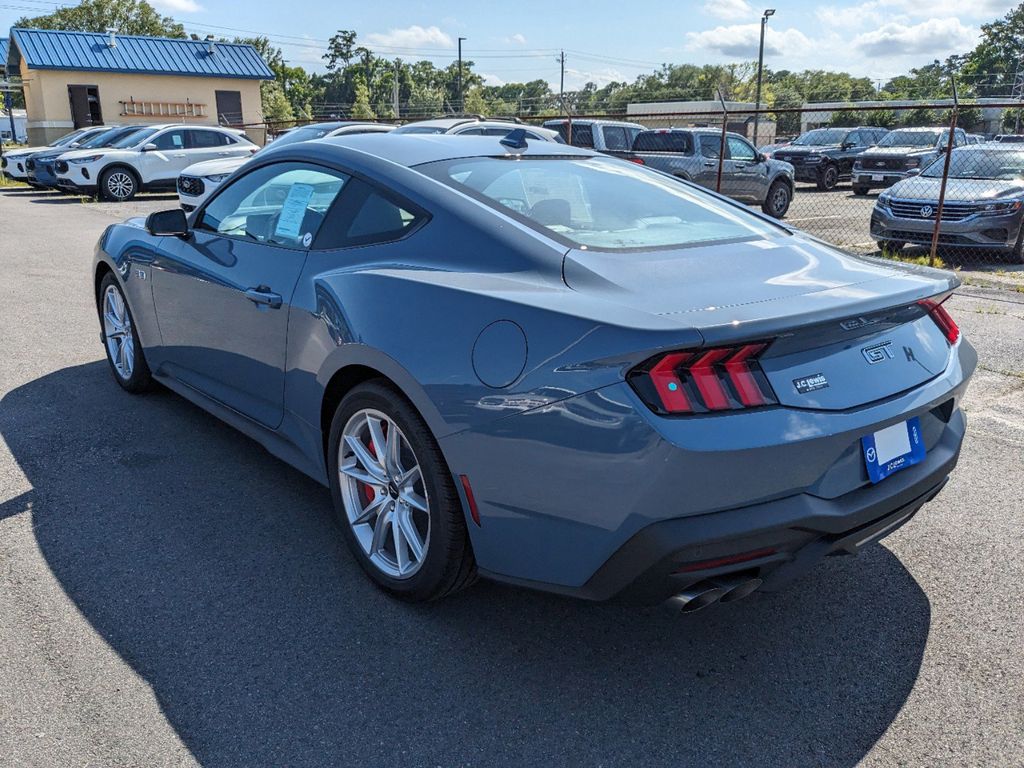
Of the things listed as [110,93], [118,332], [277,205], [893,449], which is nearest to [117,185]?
[118,332]

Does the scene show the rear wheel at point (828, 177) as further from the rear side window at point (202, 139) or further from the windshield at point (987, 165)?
the rear side window at point (202, 139)

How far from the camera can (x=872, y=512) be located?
2467 mm

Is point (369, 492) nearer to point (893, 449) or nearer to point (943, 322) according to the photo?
point (893, 449)

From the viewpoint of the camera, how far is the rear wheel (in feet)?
77.6

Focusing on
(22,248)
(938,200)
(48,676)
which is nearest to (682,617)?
(48,676)

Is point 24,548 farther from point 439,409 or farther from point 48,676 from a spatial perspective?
point 439,409

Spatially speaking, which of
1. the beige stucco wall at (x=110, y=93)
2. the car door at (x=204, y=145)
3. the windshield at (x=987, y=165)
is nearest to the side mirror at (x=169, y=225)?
the windshield at (x=987, y=165)

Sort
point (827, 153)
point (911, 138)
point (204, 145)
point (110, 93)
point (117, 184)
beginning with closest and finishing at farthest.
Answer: point (117, 184)
point (204, 145)
point (911, 138)
point (827, 153)
point (110, 93)

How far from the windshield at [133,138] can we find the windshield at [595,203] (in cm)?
1876

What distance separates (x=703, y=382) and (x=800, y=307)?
0.39 m

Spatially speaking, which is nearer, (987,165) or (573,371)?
(573,371)

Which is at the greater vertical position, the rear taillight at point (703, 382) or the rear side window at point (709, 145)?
the rear side window at point (709, 145)

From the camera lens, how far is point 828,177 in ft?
77.9

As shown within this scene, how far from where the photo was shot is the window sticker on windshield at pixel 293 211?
3.56 metres
